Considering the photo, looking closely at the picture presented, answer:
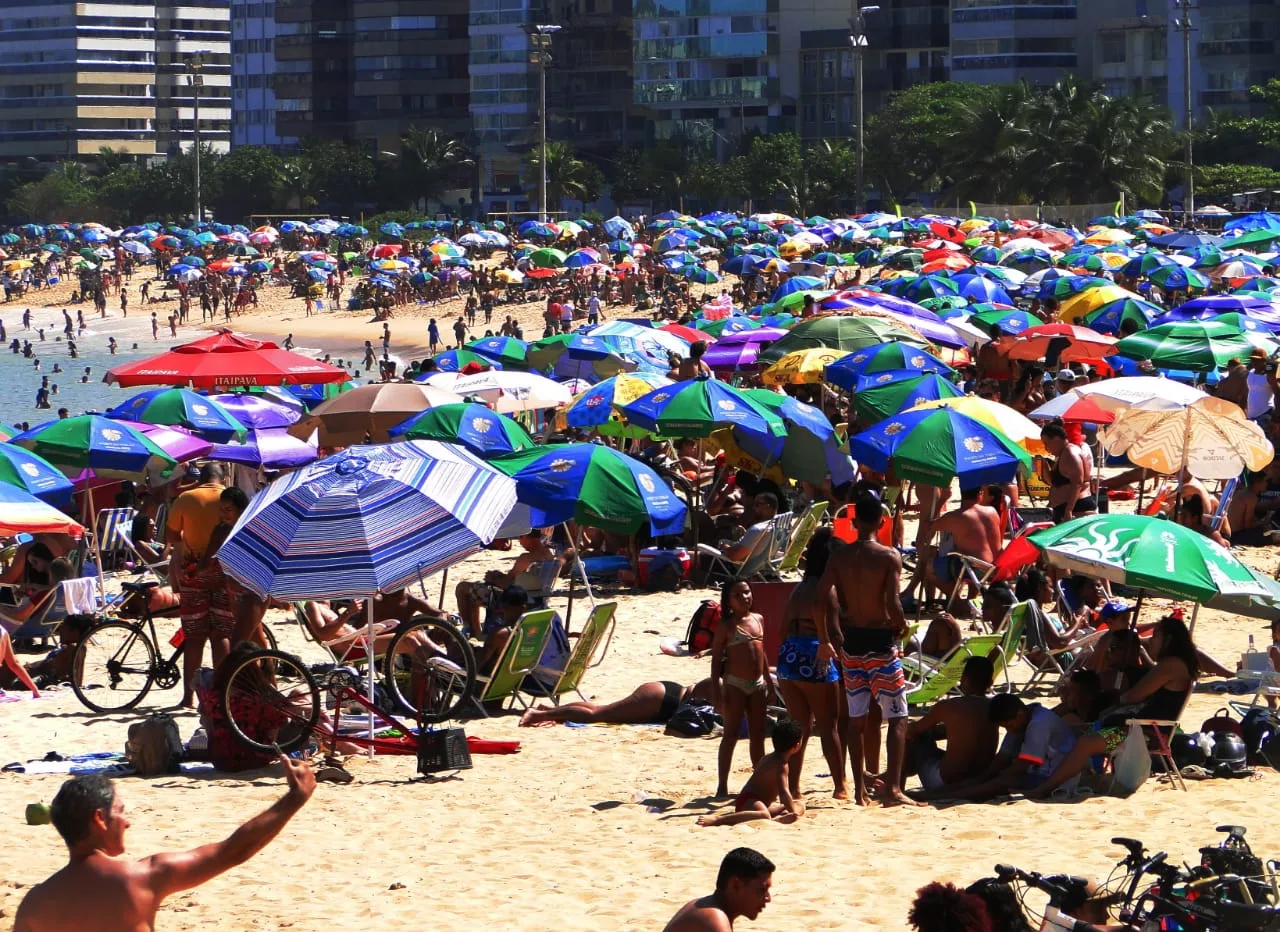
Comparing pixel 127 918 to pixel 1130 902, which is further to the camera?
pixel 1130 902

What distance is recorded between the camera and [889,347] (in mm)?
17203

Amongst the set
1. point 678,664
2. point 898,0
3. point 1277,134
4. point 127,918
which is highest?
point 898,0

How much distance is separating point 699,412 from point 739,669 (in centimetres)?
566

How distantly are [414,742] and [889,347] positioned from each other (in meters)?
9.07

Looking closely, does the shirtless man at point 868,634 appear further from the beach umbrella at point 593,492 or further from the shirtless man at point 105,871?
the shirtless man at point 105,871

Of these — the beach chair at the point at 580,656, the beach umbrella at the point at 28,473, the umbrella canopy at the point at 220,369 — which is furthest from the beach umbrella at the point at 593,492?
the umbrella canopy at the point at 220,369

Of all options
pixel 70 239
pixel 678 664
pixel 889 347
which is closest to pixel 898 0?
pixel 70 239

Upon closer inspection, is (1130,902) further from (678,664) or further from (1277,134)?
(1277,134)

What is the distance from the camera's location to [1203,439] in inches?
517

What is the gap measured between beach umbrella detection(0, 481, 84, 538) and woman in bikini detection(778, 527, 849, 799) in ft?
15.1

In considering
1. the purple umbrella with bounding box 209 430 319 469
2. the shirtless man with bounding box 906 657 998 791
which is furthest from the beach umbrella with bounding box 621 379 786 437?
the shirtless man with bounding box 906 657 998 791

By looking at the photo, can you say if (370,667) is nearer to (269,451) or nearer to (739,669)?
(739,669)

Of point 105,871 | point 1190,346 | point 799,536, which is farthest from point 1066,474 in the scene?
point 105,871

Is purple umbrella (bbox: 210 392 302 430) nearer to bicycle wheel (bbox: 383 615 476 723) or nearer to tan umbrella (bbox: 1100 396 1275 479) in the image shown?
tan umbrella (bbox: 1100 396 1275 479)
